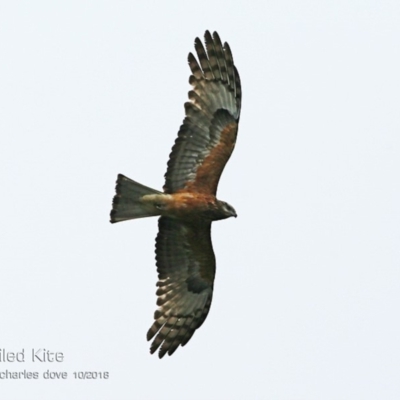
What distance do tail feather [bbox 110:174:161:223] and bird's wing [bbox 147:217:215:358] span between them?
0.70 m

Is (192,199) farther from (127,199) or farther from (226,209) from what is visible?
(127,199)

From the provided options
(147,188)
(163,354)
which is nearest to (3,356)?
(163,354)

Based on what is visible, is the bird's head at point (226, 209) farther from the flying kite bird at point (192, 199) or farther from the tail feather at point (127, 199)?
the tail feather at point (127, 199)

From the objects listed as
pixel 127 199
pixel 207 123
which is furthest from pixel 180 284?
pixel 207 123

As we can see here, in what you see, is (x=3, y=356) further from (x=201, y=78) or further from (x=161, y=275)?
(x=201, y=78)

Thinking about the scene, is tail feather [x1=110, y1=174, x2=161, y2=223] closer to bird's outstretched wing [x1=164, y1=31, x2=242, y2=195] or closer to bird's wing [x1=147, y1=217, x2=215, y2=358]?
bird's outstretched wing [x1=164, y1=31, x2=242, y2=195]

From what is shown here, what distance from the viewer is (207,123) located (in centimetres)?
1585

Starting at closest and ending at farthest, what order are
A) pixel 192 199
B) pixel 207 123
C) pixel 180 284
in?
pixel 192 199, pixel 207 123, pixel 180 284

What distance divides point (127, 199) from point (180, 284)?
180cm

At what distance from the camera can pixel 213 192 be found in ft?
51.8

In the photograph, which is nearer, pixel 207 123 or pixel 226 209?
pixel 226 209

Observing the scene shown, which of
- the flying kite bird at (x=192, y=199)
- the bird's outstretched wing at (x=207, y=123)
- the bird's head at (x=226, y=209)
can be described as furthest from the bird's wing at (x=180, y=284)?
the bird's outstretched wing at (x=207, y=123)

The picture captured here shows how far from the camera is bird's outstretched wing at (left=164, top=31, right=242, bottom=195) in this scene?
15.7m

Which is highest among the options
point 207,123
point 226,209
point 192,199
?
point 207,123
